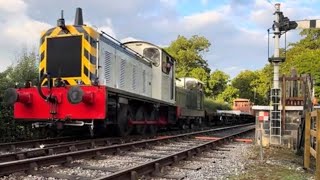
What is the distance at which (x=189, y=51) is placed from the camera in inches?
2094

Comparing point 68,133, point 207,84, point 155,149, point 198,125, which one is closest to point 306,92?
point 155,149

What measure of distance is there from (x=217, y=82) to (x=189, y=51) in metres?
5.99

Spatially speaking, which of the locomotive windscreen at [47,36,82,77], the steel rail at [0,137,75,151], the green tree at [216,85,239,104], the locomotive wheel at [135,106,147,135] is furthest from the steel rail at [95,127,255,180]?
the green tree at [216,85,239,104]

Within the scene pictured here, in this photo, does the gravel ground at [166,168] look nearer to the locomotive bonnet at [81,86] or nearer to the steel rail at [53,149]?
the steel rail at [53,149]

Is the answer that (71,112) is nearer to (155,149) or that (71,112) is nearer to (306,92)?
(155,149)

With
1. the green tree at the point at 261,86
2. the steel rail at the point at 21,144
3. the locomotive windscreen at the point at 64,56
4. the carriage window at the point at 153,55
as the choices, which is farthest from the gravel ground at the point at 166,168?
the green tree at the point at 261,86

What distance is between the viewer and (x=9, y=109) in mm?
12812

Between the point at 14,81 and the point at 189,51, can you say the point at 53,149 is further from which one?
the point at 189,51

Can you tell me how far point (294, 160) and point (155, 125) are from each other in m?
7.59

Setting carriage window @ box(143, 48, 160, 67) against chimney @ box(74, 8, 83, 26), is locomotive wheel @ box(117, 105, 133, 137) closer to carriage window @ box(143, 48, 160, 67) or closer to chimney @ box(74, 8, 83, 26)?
chimney @ box(74, 8, 83, 26)

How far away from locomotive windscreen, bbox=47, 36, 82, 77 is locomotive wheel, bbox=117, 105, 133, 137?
6.08 ft

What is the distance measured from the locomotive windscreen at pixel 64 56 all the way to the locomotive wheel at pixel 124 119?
6.08 ft

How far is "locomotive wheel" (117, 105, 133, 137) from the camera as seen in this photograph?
12742 millimetres

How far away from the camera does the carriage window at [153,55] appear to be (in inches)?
658
